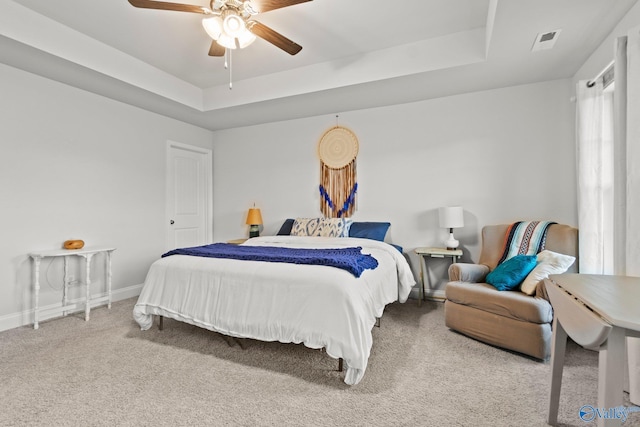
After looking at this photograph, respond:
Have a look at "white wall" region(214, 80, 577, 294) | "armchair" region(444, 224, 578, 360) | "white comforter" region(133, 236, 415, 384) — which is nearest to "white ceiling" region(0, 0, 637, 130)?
"white wall" region(214, 80, 577, 294)

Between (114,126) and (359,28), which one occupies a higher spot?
(359,28)

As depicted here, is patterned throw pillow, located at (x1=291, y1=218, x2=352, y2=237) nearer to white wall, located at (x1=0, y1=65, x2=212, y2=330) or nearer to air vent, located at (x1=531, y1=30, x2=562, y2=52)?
white wall, located at (x1=0, y1=65, x2=212, y2=330)

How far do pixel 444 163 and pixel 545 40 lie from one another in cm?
149

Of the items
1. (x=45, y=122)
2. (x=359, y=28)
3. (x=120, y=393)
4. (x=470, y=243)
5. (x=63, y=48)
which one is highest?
(x=359, y=28)

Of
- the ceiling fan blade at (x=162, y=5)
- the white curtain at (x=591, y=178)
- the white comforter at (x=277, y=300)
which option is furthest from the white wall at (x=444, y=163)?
the ceiling fan blade at (x=162, y=5)

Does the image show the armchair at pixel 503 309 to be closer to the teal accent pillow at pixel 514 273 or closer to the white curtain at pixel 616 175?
the teal accent pillow at pixel 514 273

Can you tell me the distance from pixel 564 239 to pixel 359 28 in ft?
8.35

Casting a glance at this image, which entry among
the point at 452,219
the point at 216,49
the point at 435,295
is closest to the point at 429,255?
the point at 452,219

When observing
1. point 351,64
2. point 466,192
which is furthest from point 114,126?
point 466,192

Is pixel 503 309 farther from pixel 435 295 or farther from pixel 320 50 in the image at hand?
pixel 320 50

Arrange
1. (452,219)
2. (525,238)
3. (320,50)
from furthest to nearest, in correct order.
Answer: (452,219) < (320,50) < (525,238)

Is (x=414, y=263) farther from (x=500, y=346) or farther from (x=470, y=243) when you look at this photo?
(x=500, y=346)

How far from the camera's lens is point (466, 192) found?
3600 millimetres

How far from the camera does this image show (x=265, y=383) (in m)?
1.91
